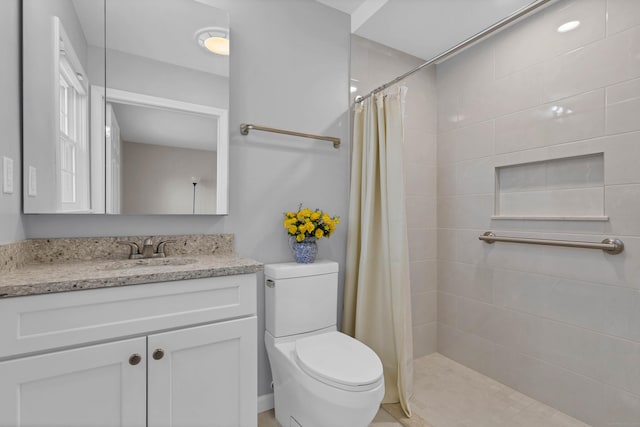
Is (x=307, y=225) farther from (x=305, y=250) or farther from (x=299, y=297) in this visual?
(x=299, y=297)

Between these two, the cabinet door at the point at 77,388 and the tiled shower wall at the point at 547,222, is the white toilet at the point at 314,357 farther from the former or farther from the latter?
the tiled shower wall at the point at 547,222

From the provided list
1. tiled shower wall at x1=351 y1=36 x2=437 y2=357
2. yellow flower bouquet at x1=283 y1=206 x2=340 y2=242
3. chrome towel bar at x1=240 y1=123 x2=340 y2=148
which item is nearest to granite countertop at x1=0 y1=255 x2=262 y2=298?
yellow flower bouquet at x1=283 y1=206 x2=340 y2=242

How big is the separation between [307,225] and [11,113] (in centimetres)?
132

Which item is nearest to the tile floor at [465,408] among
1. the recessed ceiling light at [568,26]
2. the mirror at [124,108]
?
the mirror at [124,108]

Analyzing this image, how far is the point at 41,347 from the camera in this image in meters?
1.00

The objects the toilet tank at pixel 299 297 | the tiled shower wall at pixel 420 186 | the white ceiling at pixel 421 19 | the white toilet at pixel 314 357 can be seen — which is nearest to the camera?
the white toilet at pixel 314 357

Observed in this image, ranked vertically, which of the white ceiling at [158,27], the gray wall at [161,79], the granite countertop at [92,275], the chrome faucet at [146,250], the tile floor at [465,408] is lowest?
the tile floor at [465,408]

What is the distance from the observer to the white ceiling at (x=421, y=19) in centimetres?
191

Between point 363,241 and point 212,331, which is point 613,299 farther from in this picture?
point 212,331

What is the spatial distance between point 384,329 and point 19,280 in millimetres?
1684

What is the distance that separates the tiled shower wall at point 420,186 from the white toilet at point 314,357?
928mm

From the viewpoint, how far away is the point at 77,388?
3.45 ft

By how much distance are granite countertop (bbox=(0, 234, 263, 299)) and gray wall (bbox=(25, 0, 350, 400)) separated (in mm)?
98

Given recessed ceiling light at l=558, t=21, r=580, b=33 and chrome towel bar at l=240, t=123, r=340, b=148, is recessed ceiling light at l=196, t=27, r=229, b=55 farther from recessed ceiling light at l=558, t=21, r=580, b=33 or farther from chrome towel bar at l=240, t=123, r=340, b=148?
recessed ceiling light at l=558, t=21, r=580, b=33
